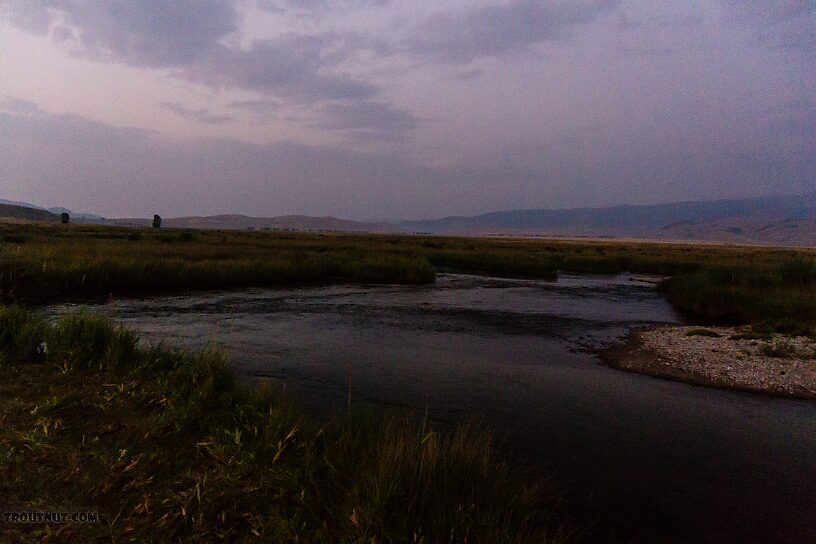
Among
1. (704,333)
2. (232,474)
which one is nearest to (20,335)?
(232,474)

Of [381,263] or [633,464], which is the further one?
[381,263]

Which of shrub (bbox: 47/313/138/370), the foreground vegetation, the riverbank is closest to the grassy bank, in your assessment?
shrub (bbox: 47/313/138/370)

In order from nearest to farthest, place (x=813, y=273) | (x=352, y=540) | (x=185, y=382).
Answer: (x=352, y=540) < (x=185, y=382) < (x=813, y=273)

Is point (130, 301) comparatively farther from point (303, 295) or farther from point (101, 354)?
point (101, 354)

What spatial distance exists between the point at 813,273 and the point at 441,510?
33.1m

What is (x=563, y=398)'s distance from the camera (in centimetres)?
1106

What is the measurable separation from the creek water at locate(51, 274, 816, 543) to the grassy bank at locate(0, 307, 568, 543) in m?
1.77

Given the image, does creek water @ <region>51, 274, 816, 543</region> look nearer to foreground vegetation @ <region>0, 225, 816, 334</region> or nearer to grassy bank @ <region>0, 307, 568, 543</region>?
grassy bank @ <region>0, 307, 568, 543</region>

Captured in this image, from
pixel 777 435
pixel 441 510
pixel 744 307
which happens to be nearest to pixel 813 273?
pixel 744 307

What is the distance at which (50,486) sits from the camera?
194 inches

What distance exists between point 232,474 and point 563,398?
8.13m

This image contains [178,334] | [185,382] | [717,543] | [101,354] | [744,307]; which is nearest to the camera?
[717,543]

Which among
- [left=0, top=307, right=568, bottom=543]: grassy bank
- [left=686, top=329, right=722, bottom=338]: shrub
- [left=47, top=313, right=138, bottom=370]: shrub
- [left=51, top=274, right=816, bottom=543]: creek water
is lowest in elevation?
[left=51, top=274, right=816, bottom=543]: creek water

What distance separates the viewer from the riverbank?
12.4 metres
